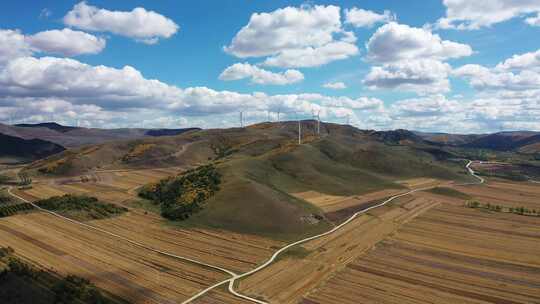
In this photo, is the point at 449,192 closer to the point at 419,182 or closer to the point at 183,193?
the point at 419,182

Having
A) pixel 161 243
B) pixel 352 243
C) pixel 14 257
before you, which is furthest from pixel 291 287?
pixel 14 257

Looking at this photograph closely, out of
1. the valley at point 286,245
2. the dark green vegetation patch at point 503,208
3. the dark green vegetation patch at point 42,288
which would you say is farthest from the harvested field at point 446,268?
the dark green vegetation patch at point 42,288

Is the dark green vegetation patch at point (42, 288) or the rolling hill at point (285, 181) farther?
the rolling hill at point (285, 181)

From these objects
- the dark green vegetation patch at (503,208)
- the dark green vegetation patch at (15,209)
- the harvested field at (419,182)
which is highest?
the harvested field at (419,182)

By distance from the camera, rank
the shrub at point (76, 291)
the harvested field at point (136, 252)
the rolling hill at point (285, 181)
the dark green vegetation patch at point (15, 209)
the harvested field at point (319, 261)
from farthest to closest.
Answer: the dark green vegetation patch at point (15, 209) < the rolling hill at point (285, 181) < the harvested field at point (136, 252) < the harvested field at point (319, 261) < the shrub at point (76, 291)

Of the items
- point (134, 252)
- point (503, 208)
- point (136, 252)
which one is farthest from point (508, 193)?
point (134, 252)

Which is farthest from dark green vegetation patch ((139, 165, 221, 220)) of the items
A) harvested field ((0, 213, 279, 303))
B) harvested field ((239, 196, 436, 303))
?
harvested field ((239, 196, 436, 303))

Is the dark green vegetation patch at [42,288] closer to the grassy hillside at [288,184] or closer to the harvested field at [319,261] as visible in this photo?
the harvested field at [319,261]

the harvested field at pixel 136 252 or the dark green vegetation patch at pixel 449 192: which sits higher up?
the dark green vegetation patch at pixel 449 192
